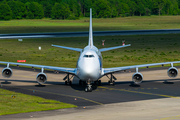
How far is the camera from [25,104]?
30438 mm

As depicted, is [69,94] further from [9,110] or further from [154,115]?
[154,115]

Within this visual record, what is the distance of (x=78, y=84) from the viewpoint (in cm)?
4244

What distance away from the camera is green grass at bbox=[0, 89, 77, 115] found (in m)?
28.2

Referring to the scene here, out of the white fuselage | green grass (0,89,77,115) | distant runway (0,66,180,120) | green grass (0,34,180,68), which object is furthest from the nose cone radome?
green grass (0,34,180,68)

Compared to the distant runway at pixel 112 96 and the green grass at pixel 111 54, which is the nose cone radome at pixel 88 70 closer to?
the distant runway at pixel 112 96

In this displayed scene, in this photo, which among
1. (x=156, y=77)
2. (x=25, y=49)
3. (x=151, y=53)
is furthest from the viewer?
(x=25, y=49)

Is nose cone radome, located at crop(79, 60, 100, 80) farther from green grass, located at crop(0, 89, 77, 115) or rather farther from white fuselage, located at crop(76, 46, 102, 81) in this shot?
green grass, located at crop(0, 89, 77, 115)

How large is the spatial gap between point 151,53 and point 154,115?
53.3 metres

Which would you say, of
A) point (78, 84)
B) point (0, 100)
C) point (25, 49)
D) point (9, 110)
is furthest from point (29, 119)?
point (25, 49)

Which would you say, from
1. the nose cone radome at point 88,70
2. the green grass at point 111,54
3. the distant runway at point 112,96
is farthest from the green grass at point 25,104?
the green grass at point 111,54

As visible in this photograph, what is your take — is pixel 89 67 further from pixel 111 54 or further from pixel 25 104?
pixel 111 54

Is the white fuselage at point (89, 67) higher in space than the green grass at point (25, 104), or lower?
higher

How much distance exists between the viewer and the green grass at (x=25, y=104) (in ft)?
92.4

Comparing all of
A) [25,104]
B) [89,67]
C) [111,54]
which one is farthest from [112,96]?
[111,54]
